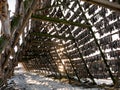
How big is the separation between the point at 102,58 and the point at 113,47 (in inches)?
33.6

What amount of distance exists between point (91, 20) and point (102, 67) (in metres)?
1.17

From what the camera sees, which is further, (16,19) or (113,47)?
(113,47)

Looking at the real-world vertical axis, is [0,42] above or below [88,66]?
above

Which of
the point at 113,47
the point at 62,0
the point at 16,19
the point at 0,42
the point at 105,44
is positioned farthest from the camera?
the point at 62,0

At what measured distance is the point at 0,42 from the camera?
1887mm

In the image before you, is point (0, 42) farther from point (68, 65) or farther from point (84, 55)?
point (68, 65)

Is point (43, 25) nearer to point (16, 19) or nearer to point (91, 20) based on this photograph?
point (91, 20)

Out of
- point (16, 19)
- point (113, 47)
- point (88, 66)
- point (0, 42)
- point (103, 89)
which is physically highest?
point (16, 19)

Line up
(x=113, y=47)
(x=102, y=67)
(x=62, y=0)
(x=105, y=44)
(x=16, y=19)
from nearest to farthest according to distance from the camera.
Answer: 1. (x=16, y=19)
2. (x=113, y=47)
3. (x=105, y=44)
4. (x=102, y=67)
5. (x=62, y=0)

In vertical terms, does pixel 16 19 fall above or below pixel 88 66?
above

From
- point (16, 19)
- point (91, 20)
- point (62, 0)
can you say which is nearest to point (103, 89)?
point (91, 20)

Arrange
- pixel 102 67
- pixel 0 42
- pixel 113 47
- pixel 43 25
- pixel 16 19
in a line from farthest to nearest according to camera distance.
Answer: pixel 43 25 → pixel 102 67 → pixel 113 47 → pixel 16 19 → pixel 0 42

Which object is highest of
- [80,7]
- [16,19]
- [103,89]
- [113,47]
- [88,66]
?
[80,7]

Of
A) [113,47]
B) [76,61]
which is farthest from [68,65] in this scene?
[113,47]
